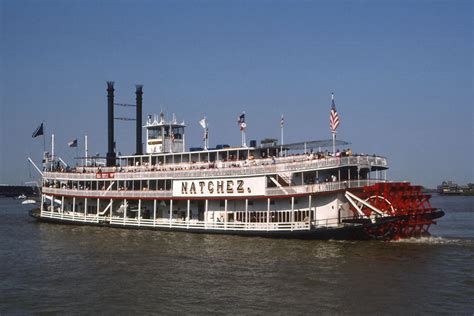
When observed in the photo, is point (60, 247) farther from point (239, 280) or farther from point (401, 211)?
point (401, 211)

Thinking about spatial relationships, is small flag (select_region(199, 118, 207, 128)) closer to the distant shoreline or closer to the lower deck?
the lower deck

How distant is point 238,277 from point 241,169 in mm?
15312

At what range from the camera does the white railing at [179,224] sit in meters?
38.1

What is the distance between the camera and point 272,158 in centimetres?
4006

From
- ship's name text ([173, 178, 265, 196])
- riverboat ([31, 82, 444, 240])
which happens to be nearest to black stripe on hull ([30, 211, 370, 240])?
riverboat ([31, 82, 444, 240])

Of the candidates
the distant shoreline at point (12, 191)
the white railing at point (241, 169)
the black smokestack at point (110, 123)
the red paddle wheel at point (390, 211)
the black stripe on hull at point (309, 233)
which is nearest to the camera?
the red paddle wheel at point (390, 211)

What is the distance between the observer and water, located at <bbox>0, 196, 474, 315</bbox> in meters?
21.3

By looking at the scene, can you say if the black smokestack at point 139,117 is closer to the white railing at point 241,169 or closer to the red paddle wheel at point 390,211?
the white railing at point 241,169

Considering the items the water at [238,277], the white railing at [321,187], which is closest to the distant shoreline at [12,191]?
the water at [238,277]

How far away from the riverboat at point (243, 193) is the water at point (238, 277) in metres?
1.61

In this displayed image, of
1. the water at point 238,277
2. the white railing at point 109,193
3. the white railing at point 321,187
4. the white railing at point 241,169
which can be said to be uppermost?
the white railing at point 241,169

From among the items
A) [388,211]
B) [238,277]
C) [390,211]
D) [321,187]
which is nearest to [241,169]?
[321,187]

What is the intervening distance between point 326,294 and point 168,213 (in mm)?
25925

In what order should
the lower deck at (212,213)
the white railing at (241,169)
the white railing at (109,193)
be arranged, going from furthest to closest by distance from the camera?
the white railing at (109,193)
the lower deck at (212,213)
the white railing at (241,169)
